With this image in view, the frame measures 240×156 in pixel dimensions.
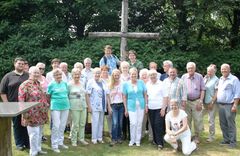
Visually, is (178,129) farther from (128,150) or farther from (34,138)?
(34,138)

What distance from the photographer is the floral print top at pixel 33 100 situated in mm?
7430

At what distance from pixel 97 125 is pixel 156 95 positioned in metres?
1.52

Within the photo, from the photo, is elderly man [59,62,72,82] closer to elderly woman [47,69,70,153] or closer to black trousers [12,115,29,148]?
elderly woman [47,69,70,153]

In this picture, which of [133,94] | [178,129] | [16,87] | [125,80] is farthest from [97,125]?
[16,87]

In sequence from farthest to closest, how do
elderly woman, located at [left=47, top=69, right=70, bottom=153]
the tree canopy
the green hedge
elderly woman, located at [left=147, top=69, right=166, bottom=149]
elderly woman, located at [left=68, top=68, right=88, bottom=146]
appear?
1. the tree canopy
2. the green hedge
3. elderly woman, located at [left=147, top=69, right=166, bottom=149]
4. elderly woman, located at [left=68, top=68, right=88, bottom=146]
5. elderly woman, located at [left=47, top=69, right=70, bottom=153]

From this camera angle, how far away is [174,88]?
28.5ft

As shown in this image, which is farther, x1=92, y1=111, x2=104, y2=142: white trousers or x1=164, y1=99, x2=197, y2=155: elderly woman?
x1=92, y1=111, x2=104, y2=142: white trousers

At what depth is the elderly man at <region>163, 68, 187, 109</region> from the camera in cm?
866

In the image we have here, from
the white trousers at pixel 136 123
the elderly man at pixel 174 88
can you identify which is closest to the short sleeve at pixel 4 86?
the white trousers at pixel 136 123

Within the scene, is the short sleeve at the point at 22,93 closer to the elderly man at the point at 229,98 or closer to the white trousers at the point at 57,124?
the white trousers at the point at 57,124

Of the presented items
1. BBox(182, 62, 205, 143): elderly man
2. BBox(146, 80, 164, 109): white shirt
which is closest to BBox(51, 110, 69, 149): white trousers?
BBox(146, 80, 164, 109): white shirt

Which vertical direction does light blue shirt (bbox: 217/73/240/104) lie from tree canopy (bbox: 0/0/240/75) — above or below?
below

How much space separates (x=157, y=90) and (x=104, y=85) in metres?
1.24

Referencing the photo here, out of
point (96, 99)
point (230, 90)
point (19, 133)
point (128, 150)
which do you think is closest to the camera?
point (19, 133)
